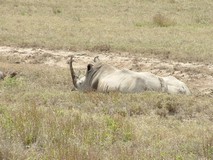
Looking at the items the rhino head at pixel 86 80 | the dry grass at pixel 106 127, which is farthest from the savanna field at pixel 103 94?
the rhino head at pixel 86 80

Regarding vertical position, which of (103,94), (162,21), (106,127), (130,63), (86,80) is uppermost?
(106,127)

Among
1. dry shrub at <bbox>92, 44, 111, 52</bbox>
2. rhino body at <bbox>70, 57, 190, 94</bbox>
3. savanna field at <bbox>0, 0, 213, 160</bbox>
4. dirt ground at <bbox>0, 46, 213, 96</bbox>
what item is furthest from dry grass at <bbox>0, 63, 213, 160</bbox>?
dry shrub at <bbox>92, 44, 111, 52</bbox>

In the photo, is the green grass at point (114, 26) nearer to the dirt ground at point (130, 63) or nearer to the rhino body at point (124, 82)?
the dirt ground at point (130, 63)

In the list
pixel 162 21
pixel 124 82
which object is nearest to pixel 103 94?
pixel 124 82

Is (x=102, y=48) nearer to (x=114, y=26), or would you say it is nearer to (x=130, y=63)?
(x=130, y=63)

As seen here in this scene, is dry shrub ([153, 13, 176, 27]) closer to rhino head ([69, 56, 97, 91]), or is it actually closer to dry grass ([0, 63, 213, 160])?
rhino head ([69, 56, 97, 91])

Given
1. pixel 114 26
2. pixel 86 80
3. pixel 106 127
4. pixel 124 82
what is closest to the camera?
pixel 106 127

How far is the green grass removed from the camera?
16.5 metres

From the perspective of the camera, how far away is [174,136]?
686cm

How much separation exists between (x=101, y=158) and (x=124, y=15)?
1873cm

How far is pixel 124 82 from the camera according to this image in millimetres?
10508

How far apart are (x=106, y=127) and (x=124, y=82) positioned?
3574 mm

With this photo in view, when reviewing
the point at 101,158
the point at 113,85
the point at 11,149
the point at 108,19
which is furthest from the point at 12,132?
the point at 108,19

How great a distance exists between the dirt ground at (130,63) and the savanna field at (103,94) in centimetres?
3
